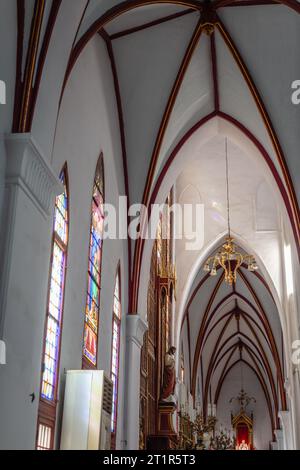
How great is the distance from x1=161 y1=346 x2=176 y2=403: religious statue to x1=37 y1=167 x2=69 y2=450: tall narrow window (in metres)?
8.74

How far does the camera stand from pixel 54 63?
8195 mm

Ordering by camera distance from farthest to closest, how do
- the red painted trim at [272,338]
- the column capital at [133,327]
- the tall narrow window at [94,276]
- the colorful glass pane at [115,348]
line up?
the red painted trim at [272,338]
the column capital at [133,327]
the colorful glass pane at [115,348]
the tall narrow window at [94,276]

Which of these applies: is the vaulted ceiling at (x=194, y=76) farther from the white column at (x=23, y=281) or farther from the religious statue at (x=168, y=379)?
the religious statue at (x=168, y=379)

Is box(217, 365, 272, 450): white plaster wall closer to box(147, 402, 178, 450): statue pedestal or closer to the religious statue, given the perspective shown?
box(147, 402, 178, 450): statue pedestal

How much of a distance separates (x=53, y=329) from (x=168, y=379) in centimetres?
909

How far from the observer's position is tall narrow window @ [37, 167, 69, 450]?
8.09 metres

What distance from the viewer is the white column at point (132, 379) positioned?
41.1 feet

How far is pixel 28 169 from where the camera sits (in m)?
7.34

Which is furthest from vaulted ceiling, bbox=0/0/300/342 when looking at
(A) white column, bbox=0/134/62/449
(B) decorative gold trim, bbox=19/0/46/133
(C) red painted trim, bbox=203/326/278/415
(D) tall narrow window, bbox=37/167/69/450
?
(C) red painted trim, bbox=203/326/278/415

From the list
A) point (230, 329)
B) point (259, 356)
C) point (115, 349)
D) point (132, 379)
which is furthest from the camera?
point (259, 356)

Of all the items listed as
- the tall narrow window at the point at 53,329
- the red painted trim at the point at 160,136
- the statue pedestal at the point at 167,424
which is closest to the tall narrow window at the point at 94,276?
the tall narrow window at the point at 53,329

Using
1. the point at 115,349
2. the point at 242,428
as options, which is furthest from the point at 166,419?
the point at 242,428

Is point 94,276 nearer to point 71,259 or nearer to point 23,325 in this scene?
point 71,259

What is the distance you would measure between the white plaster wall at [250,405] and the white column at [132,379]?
2561 cm
